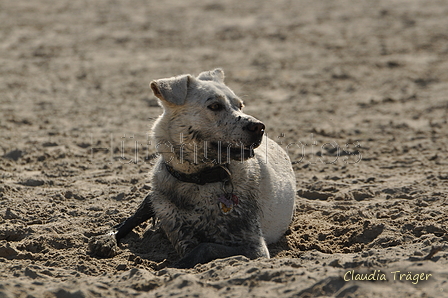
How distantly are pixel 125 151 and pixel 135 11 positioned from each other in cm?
908

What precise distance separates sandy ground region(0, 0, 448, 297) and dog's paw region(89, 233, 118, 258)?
13 cm

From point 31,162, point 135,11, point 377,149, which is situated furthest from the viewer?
point 135,11

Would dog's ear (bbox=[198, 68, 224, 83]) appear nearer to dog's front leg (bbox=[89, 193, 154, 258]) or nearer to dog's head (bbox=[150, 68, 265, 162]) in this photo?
dog's head (bbox=[150, 68, 265, 162])

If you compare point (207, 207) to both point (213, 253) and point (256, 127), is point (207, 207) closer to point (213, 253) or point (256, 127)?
point (213, 253)

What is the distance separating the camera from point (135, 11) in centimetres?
1680

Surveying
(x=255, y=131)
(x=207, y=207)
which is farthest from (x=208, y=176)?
(x=255, y=131)

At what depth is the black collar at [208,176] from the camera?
537 cm

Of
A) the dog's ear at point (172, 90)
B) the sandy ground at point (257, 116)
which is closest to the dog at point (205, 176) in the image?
the dog's ear at point (172, 90)

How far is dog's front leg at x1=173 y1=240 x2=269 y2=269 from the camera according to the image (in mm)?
4961

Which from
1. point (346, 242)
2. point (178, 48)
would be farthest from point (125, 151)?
point (178, 48)

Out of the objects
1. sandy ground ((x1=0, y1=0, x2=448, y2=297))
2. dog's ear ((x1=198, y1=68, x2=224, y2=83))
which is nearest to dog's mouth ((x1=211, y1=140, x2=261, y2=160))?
sandy ground ((x1=0, y1=0, x2=448, y2=297))

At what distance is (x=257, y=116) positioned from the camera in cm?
1012

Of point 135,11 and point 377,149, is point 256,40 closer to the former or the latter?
point 135,11

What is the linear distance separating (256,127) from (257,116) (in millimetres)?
4927
